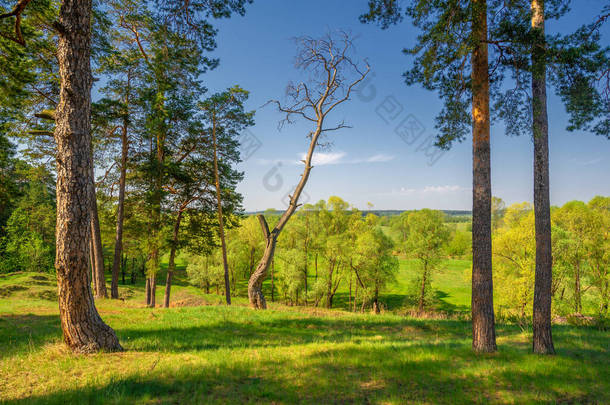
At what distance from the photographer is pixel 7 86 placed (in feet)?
29.8

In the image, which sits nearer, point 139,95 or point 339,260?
point 139,95

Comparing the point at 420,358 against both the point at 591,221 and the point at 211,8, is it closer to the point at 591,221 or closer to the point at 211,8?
the point at 211,8

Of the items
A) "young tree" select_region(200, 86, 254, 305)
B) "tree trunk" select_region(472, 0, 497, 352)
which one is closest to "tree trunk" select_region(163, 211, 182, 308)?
"young tree" select_region(200, 86, 254, 305)

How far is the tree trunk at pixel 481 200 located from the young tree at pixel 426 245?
76.4 ft

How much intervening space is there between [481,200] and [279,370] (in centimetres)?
570

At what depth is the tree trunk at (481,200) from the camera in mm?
6102

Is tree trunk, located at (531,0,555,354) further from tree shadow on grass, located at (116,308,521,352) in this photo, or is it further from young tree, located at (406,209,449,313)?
young tree, located at (406,209,449,313)

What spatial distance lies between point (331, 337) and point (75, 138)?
7782 mm

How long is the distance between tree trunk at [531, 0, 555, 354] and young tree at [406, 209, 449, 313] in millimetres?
22766

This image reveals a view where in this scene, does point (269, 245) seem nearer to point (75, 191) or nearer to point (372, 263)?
point (75, 191)

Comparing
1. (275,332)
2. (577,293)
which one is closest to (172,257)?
(275,332)

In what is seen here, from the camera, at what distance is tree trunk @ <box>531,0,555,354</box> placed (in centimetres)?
613

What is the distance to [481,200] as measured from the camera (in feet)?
20.4

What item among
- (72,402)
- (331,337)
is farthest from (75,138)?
(331,337)
